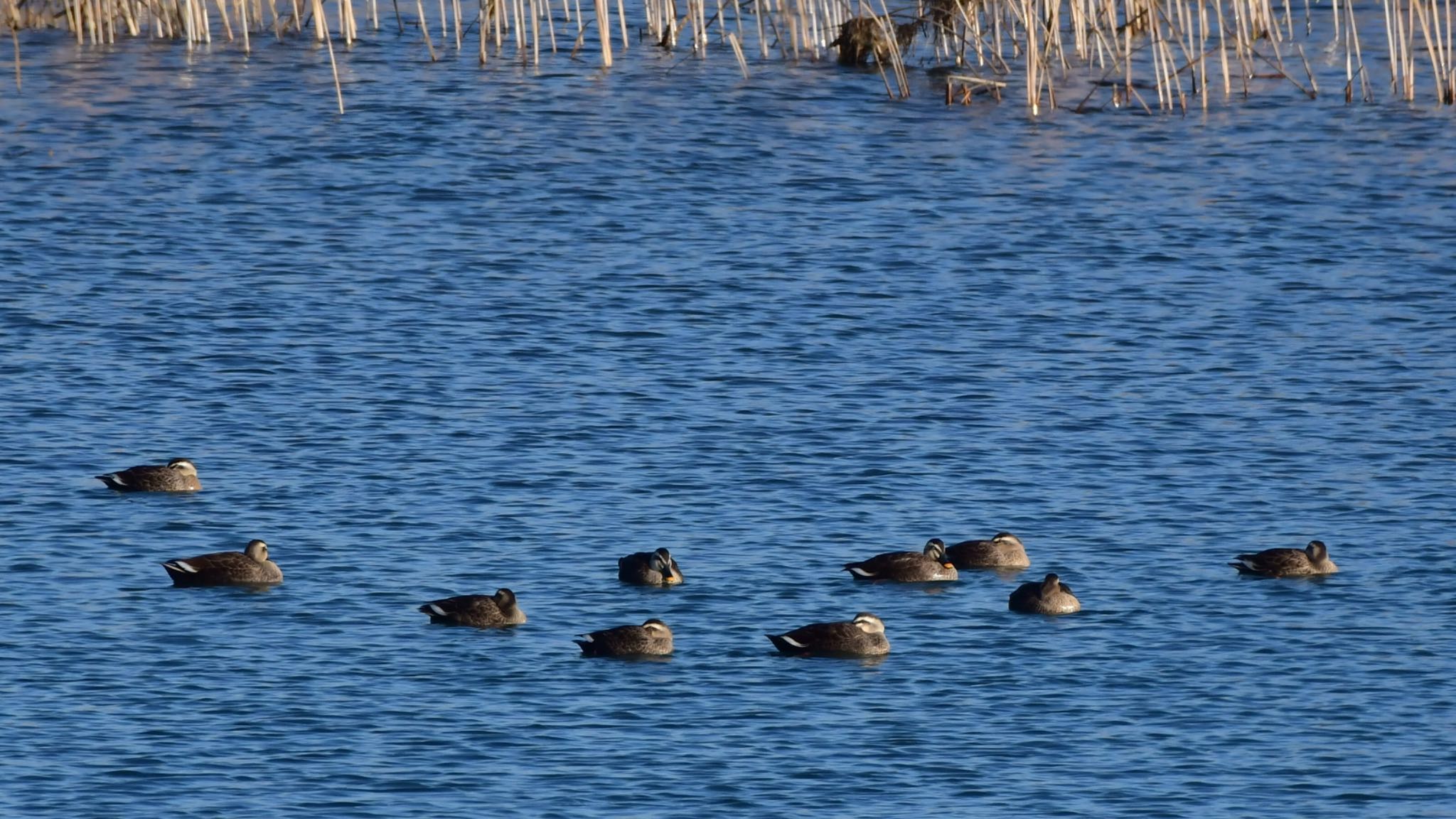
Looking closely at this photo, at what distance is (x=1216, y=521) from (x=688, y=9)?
21.4 metres

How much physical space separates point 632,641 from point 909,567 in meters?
2.89

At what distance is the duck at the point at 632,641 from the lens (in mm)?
18172

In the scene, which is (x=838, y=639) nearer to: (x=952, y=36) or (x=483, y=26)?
(x=952, y=36)

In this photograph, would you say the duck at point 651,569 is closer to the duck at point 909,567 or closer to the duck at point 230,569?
the duck at point 909,567

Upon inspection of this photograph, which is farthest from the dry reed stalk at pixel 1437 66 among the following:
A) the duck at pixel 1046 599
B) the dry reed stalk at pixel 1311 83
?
the duck at pixel 1046 599

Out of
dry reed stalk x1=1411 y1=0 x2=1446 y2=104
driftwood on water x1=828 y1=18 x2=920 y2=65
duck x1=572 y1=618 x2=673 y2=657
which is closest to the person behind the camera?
duck x1=572 y1=618 x2=673 y2=657

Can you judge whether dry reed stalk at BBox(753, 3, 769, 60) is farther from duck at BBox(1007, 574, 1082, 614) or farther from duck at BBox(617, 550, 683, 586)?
duck at BBox(1007, 574, 1082, 614)

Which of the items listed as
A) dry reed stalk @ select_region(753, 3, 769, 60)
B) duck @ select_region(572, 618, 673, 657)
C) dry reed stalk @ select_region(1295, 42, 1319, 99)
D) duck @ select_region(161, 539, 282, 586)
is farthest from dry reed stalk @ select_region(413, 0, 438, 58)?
duck @ select_region(572, 618, 673, 657)

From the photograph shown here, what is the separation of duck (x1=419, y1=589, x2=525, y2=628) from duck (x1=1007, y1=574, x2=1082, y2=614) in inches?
152

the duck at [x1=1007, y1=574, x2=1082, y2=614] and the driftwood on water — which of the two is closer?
the duck at [x1=1007, y1=574, x2=1082, y2=614]

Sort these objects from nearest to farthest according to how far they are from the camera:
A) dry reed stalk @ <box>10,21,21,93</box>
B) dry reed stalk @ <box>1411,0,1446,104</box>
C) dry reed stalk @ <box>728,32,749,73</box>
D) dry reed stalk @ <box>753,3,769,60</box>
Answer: dry reed stalk @ <box>1411,0,1446,104</box>, dry reed stalk @ <box>10,21,21,93</box>, dry reed stalk @ <box>728,32,749,73</box>, dry reed stalk @ <box>753,3,769,60</box>

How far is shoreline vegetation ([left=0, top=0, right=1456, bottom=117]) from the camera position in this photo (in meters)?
39.4

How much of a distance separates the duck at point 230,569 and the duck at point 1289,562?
776 centimetres

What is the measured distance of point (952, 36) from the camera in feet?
135
